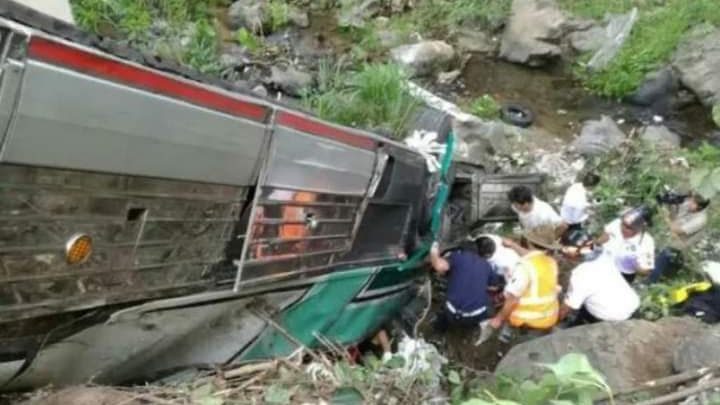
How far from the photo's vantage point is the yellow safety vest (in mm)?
6043

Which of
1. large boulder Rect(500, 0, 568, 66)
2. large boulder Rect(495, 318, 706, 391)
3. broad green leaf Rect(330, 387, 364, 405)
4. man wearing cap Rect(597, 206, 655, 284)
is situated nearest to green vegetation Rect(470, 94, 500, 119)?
large boulder Rect(500, 0, 568, 66)

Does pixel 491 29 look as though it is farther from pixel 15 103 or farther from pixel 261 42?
pixel 15 103

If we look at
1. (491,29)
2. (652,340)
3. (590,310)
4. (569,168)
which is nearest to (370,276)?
(652,340)

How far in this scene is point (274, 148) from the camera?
10.8 feet

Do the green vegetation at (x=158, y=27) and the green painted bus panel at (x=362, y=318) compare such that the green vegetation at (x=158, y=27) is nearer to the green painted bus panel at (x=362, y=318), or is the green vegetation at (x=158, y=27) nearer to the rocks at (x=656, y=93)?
the green painted bus panel at (x=362, y=318)

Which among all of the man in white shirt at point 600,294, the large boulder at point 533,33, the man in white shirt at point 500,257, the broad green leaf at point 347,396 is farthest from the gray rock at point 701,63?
the broad green leaf at point 347,396

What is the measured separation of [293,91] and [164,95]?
6304 millimetres

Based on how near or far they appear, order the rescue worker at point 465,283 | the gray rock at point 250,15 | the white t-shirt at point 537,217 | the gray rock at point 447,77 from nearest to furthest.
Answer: the rescue worker at point 465,283 < the white t-shirt at point 537,217 < the gray rock at point 447,77 < the gray rock at point 250,15

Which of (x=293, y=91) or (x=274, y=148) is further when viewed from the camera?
(x=293, y=91)

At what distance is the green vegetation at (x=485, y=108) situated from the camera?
9375mm

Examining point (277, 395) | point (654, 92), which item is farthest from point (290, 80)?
point (277, 395)

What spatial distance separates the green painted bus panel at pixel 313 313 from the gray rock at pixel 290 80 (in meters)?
4.39

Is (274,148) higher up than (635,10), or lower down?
lower down

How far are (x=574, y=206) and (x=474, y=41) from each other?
14.3 feet
